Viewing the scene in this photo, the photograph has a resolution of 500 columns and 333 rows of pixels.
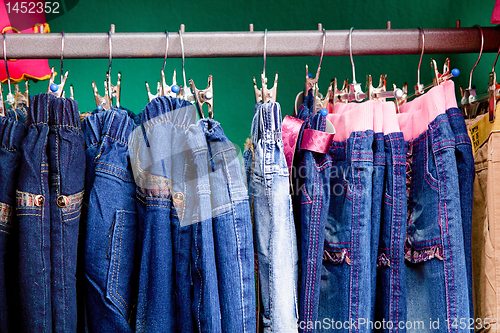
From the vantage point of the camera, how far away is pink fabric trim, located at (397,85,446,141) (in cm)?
85

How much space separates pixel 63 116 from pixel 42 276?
0.32 m

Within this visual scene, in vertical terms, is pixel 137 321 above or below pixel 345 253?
below

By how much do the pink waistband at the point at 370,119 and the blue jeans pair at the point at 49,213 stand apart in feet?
1.95

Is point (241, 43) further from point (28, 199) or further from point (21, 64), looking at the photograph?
point (21, 64)

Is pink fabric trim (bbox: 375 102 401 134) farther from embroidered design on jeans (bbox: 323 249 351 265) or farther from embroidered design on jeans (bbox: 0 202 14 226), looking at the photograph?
embroidered design on jeans (bbox: 0 202 14 226)

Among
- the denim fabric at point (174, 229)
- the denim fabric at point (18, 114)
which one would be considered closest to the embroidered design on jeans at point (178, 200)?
the denim fabric at point (174, 229)

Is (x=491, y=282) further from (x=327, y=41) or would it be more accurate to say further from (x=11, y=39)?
(x=11, y=39)

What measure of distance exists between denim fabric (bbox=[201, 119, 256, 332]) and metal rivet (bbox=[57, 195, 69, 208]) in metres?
0.28

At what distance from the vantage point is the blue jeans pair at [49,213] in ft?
2.29

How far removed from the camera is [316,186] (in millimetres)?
805

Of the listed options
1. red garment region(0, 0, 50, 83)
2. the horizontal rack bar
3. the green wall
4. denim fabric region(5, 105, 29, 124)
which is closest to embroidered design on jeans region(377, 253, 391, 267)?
the horizontal rack bar

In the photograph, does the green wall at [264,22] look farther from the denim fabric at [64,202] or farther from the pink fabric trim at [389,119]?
the denim fabric at [64,202]

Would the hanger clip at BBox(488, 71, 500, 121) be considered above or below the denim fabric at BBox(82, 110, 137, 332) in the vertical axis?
above

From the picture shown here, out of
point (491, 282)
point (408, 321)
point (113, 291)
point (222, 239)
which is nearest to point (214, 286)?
point (222, 239)
